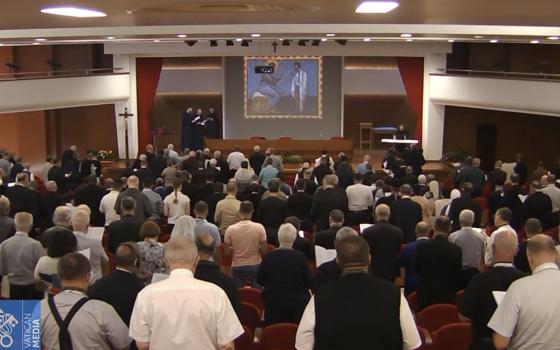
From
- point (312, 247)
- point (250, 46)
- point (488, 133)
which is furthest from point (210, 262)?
point (488, 133)

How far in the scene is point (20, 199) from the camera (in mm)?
10492

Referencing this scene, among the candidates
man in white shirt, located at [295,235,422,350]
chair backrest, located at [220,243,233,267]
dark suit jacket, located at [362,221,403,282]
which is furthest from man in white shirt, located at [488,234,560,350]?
chair backrest, located at [220,243,233,267]

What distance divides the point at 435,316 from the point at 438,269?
0.83m

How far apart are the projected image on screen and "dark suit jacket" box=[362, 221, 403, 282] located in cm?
1681

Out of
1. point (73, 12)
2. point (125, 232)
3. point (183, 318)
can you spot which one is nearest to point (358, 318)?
point (183, 318)

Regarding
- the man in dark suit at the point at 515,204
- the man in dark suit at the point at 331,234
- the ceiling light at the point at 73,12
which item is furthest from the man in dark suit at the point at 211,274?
the man in dark suit at the point at 515,204

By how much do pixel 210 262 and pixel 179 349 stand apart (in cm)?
141

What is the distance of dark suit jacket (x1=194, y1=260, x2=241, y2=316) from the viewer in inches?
195

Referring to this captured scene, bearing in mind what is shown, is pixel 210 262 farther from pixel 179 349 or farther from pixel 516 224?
pixel 516 224

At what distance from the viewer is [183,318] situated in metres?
3.79

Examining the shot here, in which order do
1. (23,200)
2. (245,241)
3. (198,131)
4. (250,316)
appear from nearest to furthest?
1. (250,316)
2. (245,241)
3. (23,200)
4. (198,131)

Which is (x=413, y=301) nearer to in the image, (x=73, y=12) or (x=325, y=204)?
(x=325, y=204)

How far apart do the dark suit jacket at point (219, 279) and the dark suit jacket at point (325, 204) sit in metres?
5.04

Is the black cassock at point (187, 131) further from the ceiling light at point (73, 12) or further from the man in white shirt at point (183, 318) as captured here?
the man in white shirt at point (183, 318)
